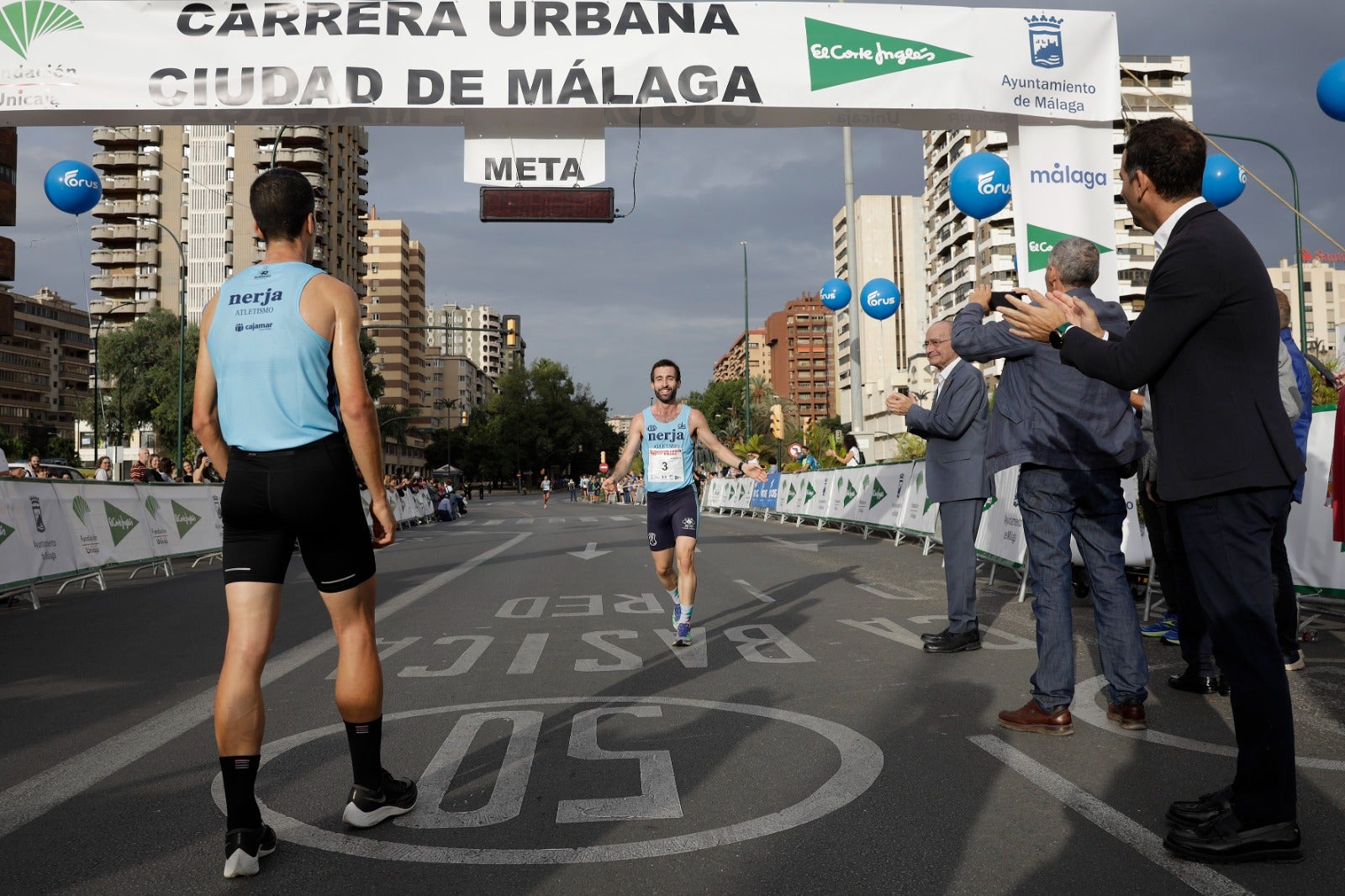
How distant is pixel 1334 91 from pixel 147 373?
7055 cm

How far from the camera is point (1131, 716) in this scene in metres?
4.64

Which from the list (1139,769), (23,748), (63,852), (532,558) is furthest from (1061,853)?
(532,558)

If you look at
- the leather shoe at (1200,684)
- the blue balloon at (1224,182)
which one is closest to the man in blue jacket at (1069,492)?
the leather shoe at (1200,684)

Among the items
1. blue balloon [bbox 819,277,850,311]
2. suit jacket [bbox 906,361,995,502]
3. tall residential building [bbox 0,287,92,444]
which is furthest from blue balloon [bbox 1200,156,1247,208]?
tall residential building [bbox 0,287,92,444]

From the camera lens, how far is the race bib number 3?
7930mm

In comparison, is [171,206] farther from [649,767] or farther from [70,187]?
[649,767]

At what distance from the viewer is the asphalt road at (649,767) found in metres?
3.06

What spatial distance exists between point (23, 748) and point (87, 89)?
26.8 feet

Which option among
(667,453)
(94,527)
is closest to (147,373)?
(94,527)

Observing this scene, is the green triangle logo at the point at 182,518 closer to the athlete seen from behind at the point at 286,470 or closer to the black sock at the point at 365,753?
the athlete seen from behind at the point at 286,470

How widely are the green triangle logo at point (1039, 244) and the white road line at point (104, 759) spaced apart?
806cm

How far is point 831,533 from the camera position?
21.0 m

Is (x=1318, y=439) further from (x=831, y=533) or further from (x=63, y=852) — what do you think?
(x=831, y=533)

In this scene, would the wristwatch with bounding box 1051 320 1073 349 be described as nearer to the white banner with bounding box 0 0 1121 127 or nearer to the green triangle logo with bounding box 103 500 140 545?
the white banner with bounding box 0 0 1121 127
